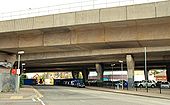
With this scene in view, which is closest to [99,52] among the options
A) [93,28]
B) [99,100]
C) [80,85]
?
[93,28]

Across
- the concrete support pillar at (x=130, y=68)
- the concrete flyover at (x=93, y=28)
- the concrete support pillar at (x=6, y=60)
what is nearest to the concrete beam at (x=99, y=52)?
the concrete support pillar at (x=130, y=68)

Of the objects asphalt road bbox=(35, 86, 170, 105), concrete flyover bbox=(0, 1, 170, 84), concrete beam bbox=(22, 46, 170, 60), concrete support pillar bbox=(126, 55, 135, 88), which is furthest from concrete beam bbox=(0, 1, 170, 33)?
concrete support pillar bbox=(126, 55, 135, 88)

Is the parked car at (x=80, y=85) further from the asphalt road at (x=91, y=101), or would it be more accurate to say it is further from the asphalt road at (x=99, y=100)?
the asphalt road at (x=91, y=101)

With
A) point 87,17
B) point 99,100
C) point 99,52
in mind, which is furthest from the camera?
point 99,52

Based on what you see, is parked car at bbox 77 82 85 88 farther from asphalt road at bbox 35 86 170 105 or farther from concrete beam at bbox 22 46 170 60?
asphalt road at bbox 35 86 170 105

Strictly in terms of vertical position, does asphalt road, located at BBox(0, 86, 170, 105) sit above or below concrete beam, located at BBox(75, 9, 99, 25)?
below

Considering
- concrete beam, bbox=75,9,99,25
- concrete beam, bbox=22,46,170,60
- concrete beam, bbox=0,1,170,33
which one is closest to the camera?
concrete beam, bbox=0,1,170,33

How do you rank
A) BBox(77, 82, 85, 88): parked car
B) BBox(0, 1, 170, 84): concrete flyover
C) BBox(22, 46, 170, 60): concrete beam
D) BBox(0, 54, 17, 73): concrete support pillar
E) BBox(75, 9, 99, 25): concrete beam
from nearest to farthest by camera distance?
BBox(0, 1, 170, 84): concrete flyover < BBox(75, 9, 99, 25): concrete beam < BBox(0, 54, 17, 73): concrete support pillar < BBox(22, 46, 170, 60): concrete beam < BBox(77, 82, 85, 88): parked car

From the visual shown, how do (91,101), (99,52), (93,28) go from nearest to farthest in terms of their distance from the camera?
(91,101), (93,28), (99,52)

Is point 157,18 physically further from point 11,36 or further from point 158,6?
point 11,36

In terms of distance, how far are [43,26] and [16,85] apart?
1047cm

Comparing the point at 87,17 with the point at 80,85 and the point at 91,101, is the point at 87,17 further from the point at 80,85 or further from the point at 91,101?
the point at 80,85

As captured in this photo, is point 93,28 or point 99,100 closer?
point 99,100

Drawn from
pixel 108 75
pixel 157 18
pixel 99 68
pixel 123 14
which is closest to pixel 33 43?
pixel 123 14
